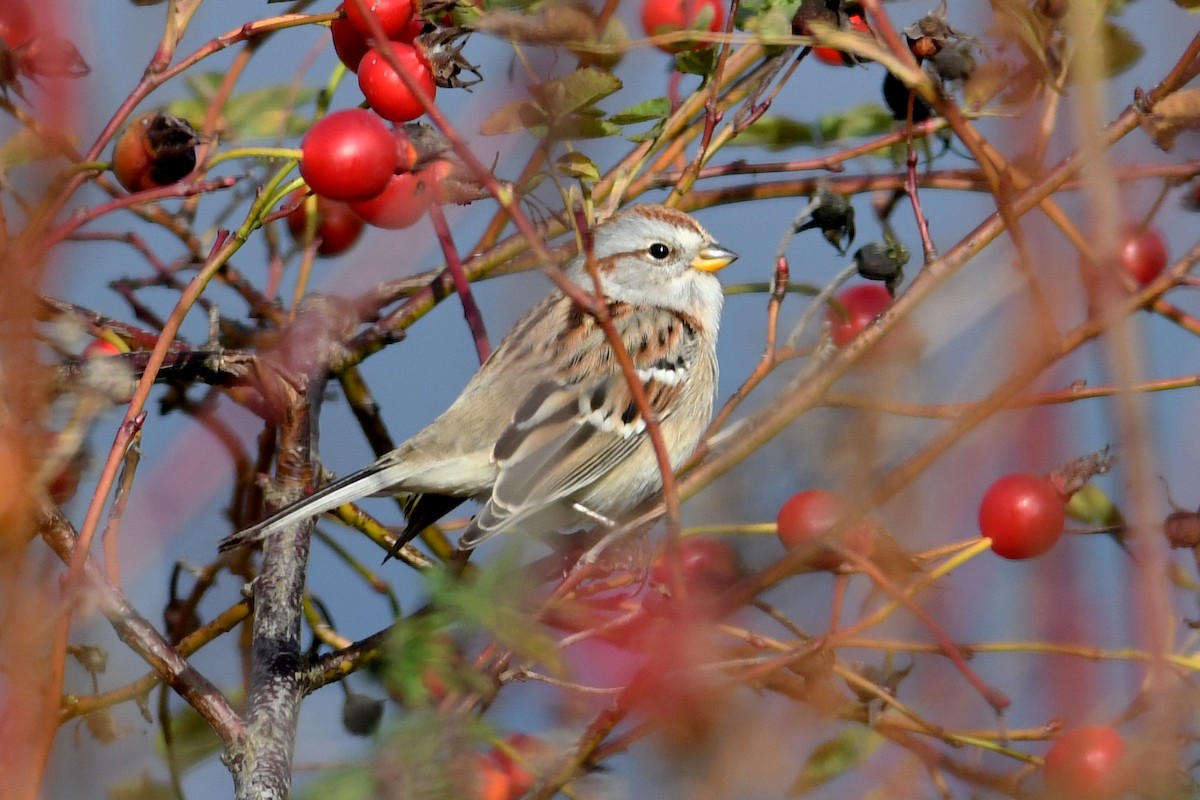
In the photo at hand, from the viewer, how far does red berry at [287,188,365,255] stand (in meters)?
2.59

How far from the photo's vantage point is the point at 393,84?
1.82 metres

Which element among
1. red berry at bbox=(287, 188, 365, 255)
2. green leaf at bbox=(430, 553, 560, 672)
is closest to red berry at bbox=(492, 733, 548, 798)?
green leaf at bbox=(430, 553, 560, 672)

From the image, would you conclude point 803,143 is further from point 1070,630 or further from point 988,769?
point 1070,630

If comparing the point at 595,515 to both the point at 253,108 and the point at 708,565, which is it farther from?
the point at 708,565

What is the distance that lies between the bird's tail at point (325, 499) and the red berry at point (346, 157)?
51cm

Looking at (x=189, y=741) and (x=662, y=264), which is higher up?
(x=662, y=264)

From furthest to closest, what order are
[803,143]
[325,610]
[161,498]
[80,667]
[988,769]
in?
[803,143], [325,610], [80,667], [161,498], [988,769]

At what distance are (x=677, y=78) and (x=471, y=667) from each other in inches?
53.2

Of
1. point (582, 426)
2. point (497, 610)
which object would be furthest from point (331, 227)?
point (497, 610)

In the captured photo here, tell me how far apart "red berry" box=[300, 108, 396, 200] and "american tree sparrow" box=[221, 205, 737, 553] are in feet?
2.91

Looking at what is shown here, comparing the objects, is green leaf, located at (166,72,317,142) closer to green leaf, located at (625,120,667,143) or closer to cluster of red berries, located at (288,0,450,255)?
cluster of red berries, located at (288,0,450,255)

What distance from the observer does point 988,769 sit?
121 cm

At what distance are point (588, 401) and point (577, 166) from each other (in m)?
1.72

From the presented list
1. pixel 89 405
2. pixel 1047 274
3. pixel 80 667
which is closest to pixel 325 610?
pixel 80 667
